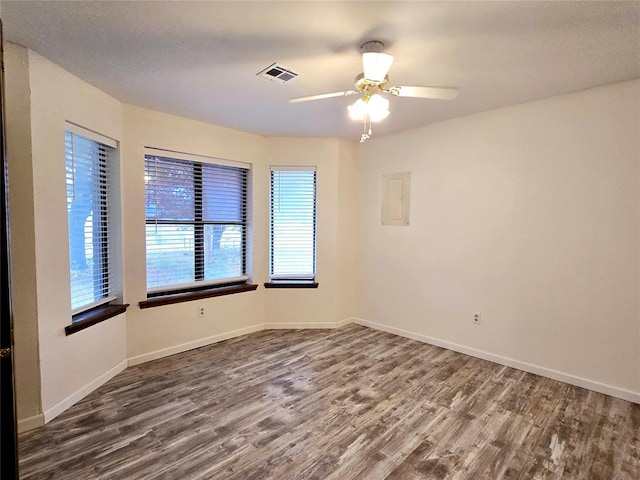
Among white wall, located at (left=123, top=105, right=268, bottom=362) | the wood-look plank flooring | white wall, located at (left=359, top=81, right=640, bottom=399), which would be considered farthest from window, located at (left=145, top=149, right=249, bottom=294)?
white wall, located at (left=359, top=81, right=640, bottom=399)

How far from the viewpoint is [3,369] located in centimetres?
129

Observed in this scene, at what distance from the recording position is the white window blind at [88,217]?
2.58 meters

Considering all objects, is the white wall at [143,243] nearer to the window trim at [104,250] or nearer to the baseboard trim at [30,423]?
the window trim at [104,250]

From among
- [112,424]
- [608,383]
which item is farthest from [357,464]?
[608,383]

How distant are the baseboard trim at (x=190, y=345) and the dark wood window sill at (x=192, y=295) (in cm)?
49

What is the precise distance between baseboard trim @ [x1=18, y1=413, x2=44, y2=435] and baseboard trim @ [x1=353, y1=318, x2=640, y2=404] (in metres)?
3.44

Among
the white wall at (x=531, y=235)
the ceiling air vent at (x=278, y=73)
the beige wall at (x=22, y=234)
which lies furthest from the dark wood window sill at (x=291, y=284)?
the ceiling air vent at (x=278, y=73)

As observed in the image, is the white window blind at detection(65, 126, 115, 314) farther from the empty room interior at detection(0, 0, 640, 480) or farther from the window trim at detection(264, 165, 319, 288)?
the window trim at detection(264, 165, 319, 288)

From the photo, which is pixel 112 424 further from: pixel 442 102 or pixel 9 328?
pixel 442 102

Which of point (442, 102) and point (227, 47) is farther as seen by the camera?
point (442, 102)

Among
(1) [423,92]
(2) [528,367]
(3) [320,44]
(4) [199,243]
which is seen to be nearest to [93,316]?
(4) [199,243]

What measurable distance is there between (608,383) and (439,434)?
5.45 feet

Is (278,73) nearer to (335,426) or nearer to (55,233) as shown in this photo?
(55,233)

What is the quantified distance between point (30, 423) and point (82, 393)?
0.40 metres
